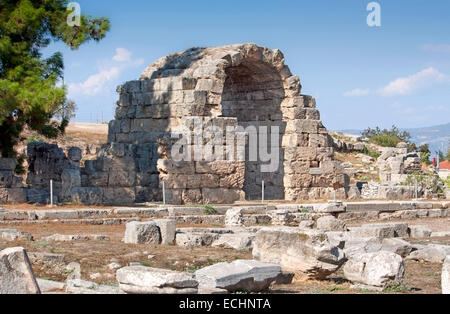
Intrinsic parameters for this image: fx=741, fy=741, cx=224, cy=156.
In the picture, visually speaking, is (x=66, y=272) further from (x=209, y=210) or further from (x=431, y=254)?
(x=209, y=210)

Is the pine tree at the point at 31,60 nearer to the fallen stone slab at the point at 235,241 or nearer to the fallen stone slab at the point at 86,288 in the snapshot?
the fallen stone slab at the point at 235,241

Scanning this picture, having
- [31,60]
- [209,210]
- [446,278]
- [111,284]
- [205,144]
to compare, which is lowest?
[111,284]

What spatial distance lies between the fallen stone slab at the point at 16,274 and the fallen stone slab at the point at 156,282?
99 centimetres

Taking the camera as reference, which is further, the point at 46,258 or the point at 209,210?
the point at 209,210

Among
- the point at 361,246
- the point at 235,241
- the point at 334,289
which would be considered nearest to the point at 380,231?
the point at 361,246

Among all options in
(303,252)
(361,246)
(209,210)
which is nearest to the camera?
(303,252)

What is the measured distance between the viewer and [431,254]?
1254 cm

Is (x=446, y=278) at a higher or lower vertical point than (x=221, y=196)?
lower

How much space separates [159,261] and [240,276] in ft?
9.65

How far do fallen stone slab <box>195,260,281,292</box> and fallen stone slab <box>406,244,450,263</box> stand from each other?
14.0 feet

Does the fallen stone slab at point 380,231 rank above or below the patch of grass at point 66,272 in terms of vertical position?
above

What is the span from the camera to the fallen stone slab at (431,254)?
12367 millimetres

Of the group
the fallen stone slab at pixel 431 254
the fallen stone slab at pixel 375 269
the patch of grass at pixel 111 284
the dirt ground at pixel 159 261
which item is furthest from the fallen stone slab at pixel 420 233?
the patch of grass at pixel 111 284

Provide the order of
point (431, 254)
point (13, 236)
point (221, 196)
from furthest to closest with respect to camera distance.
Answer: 1. point (221, 196)
2. point (13, 236)
3. point (431, 254)
